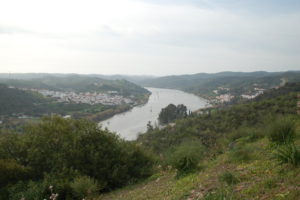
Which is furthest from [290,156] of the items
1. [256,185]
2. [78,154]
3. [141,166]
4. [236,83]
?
[236,83]

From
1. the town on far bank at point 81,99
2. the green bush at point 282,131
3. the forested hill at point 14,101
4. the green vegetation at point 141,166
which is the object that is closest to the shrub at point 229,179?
the green vegetation at point 141,166

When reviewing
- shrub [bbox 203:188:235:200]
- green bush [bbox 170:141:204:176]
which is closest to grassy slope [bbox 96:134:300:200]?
shrub [bbox 203:188:235:200]

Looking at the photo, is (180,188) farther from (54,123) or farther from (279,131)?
(54,123)

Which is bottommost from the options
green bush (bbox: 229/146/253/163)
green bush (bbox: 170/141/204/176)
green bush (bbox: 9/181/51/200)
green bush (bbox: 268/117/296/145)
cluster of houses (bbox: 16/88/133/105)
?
cluster of houses (bbox: 16/88/133/105)

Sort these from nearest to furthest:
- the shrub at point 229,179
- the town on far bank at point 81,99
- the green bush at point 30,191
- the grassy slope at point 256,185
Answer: the grassy slope at point 256,185, the shrub at point 229,179, the green bush at point 30,191, the town on far bank at point 81,99

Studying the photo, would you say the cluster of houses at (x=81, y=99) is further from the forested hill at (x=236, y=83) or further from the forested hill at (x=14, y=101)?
the forested hill at (x=236, y=83)

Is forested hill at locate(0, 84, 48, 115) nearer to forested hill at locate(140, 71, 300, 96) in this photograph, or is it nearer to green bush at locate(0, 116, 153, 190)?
green bush at locate(0, 116, 153, 190)

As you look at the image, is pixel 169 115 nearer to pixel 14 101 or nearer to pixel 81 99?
pixel 14 101

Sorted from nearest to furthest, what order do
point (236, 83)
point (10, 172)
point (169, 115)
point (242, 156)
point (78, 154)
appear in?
point (242, 156) < point (10, 172) < point (78, 154) < point (169, 115) < point (236, 83)
